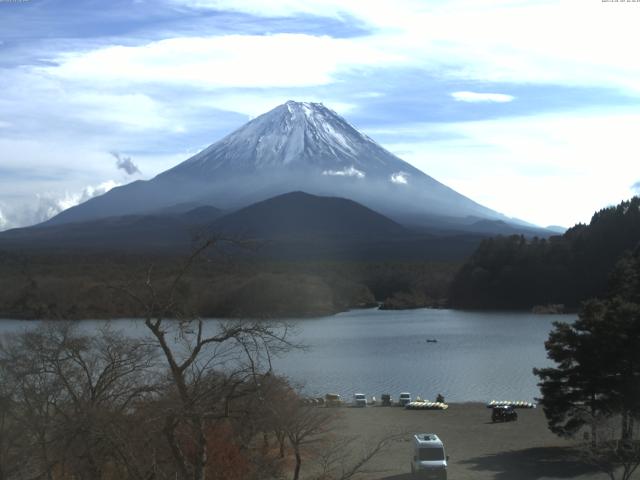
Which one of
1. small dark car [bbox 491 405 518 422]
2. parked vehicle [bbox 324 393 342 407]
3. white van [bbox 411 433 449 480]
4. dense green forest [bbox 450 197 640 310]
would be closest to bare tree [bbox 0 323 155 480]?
white van [bbox 411 433 449 480]

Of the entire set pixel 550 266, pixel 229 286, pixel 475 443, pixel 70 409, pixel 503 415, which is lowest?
pixel 475 443

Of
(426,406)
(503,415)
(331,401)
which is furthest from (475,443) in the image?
(331,401)

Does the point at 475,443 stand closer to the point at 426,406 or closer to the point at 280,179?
the point at 426,406

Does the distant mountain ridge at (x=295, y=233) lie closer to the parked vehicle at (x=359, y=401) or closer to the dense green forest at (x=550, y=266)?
the dense green forest at (x=550, y=266)

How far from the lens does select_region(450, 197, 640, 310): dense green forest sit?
56125 millimetres

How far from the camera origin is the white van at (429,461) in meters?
11.1

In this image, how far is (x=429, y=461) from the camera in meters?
11.2

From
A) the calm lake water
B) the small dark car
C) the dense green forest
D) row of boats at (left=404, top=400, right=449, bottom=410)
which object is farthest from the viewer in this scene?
the dense green forest

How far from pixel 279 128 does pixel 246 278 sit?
4114 inches

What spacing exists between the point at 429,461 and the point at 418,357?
1846cm

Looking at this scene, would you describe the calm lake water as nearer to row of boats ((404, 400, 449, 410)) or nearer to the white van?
row of boats ((404, 400, 449, 410))

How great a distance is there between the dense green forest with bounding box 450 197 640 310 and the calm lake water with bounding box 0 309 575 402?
1080 centimetres

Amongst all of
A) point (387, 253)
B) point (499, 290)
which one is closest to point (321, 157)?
point (387, 253)

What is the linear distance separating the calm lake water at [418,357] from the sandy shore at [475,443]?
192cm
